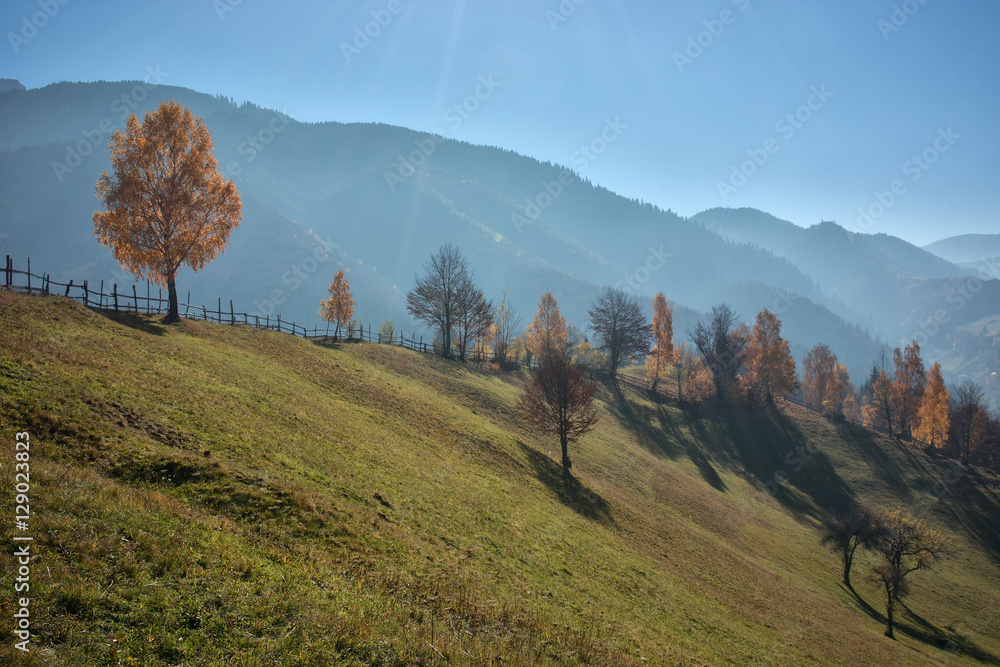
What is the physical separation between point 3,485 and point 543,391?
32.6m

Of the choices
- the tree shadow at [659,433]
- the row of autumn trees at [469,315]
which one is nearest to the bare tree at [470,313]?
the row of autumn trees at [469,315]

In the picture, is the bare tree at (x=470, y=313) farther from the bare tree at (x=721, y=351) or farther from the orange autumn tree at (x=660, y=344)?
the bare tree at (x=721, y=351)

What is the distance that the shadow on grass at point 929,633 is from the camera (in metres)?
29.8

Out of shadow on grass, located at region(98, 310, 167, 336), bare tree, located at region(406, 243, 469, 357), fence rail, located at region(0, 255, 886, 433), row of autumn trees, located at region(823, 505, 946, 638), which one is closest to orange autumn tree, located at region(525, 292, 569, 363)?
fence rail, located at region(0, 255, 886, 433)

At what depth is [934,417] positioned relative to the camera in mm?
73125

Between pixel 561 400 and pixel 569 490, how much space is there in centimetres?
846

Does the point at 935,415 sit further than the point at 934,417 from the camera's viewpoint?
No

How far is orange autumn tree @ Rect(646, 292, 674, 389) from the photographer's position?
8162cm

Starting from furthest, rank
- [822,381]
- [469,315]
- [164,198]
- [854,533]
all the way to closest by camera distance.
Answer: [822,381]
[469,315]
[854,533]
[164,198]

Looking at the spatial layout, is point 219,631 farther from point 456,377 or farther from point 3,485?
point 456,377

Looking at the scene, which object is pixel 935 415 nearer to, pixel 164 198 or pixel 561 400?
pixel 561 400

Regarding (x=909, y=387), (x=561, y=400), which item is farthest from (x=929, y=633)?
(x=909, y=387)

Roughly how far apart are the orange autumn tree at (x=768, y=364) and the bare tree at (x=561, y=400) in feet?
168

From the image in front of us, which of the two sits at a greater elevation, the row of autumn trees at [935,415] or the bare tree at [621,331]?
the bare tree at [621,331]
